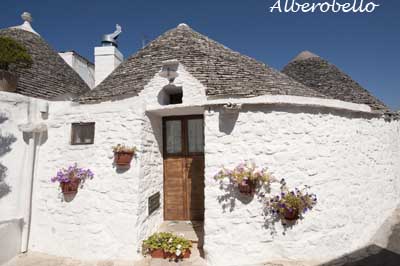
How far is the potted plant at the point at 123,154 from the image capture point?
5680 mm

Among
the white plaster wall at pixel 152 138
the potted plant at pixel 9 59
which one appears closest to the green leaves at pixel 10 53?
the potted plant at pixel 9 59

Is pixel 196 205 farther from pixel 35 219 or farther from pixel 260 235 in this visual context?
pixel 35 219

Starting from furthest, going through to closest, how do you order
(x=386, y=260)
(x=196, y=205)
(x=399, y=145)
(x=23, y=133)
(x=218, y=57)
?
(x=399, y=145), (x=218, y=57), (x=196, y=205), (x=23, y=133), (x=386, y=260)

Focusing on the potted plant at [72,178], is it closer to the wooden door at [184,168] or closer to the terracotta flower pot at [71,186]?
the terracotta flower pot at [71,186]

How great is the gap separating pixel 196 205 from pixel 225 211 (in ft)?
5.75

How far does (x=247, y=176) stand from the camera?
5168 mm

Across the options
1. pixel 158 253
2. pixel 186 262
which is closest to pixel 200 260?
pixel 186 262

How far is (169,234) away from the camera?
5.89 metres

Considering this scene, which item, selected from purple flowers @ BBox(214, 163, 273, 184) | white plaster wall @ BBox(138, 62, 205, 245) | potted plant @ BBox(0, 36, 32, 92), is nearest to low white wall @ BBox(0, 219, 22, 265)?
white plaster wall @ BBox(138, 62, 205, 245)

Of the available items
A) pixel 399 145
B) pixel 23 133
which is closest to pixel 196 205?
pixel 23 133

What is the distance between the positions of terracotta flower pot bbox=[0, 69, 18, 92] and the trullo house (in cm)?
32

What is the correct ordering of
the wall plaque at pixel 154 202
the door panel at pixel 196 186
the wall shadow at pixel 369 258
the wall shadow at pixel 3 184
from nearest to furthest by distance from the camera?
the wall shadow at pixel 369 258 → the wall shadow at pixel 3 184 → the wall plaque at pixel 154 202 → the door panel at pixel 196 186

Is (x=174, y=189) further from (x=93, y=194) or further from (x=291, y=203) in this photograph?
(x=291, y=203)

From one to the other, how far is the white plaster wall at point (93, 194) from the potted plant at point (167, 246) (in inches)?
14.9
